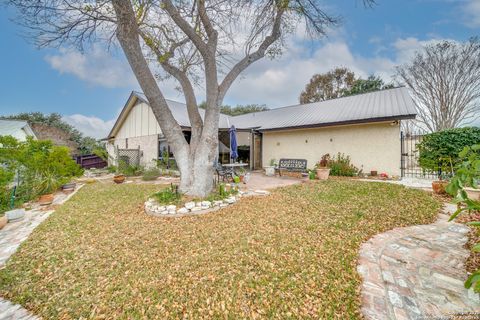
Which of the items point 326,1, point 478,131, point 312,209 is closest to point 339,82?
point 478,131

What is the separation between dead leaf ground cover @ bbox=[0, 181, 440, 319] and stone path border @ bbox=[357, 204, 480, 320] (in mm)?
202

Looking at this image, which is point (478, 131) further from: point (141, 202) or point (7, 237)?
point (7, 237)

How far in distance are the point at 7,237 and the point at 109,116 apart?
15.8 metres

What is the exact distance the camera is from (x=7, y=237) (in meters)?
4.20

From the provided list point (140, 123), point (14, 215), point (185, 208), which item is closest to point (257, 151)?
point (140, 123)

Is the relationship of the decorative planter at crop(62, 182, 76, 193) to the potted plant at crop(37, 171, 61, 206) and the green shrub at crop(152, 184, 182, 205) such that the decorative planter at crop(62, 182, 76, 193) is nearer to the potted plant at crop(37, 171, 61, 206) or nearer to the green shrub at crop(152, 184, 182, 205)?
the potted plant at crop(37, 171, 61, 206)

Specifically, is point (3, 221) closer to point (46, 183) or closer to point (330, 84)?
point (46, 183)

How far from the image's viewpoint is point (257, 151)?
14.6 meters

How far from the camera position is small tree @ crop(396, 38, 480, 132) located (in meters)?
12.1

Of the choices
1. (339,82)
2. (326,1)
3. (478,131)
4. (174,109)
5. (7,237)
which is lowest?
(7,237)

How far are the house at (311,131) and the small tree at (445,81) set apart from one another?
4.94 m

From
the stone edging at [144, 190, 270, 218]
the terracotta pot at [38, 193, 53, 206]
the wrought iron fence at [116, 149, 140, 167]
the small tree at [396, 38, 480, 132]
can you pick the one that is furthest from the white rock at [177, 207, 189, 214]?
the small tree at [396, 38, 480, 132]

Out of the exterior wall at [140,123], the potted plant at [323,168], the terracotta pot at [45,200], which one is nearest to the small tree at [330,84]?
the potted plant at [323,168]

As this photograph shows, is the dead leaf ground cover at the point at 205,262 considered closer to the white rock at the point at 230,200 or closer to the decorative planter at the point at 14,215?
the white rock at the point at 230,200
